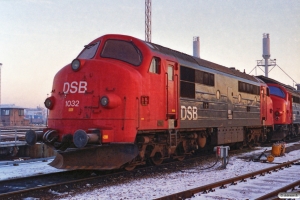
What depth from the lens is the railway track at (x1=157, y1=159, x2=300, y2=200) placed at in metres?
8.43

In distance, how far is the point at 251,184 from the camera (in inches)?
393

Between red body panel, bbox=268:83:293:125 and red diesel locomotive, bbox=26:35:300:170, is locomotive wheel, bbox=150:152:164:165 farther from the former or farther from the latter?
red body panel, bbox=268:83:293:125

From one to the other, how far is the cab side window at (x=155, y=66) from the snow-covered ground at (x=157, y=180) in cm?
320

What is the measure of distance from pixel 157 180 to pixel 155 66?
357 centimetres

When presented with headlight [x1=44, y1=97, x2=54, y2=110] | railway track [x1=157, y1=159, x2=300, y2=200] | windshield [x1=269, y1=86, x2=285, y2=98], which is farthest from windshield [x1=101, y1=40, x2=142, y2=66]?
windshield [x1=269, y1=86, x2=285, y2=98]

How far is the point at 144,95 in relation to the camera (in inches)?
437

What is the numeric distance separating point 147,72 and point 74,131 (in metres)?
2.76

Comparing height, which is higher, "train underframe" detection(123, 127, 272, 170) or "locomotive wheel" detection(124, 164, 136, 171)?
"train underframe" detection(123, 127, 272, 170)

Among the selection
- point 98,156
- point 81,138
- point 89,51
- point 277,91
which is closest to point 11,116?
point 277,91

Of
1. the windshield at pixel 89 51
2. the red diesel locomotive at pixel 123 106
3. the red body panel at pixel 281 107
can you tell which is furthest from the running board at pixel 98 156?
the red body panel at pixel 281 107

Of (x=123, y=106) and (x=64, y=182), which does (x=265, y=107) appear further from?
(x=64, y=182)

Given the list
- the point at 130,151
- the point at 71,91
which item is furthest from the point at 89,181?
the point at 71,91

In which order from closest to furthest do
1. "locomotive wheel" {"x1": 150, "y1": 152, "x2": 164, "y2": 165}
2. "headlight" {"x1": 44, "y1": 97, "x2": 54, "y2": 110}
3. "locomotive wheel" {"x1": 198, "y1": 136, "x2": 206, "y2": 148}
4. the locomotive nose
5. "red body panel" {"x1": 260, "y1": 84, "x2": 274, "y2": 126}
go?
the locomotive nose → "headlight" {"x1": 44, "y1": 97, "x2": 54, "y2": 110} → "locomotive wheel" {"x1": 150, "y1": 152, "x2": 164, "y2": 165} → "locomotive wheel" {"x1": 198, "y1": 136, "x2": 206, "y2": 148} → "red body panel" {"x1": 260, "y1": 84, "x2": 274, "y2": 126}

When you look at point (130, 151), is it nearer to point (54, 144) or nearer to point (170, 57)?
point (54, 144)
